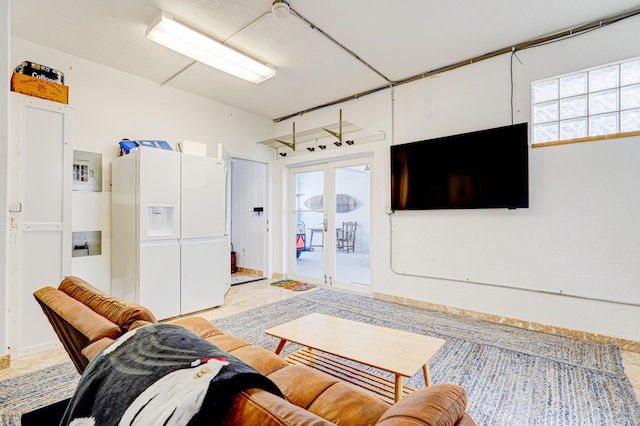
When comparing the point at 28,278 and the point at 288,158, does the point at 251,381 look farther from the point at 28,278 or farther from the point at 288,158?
the point at 288,158

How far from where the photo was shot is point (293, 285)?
5.04 metres

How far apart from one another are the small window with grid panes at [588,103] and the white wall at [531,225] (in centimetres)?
10

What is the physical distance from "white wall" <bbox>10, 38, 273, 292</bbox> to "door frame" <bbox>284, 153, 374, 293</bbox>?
1.88 meters

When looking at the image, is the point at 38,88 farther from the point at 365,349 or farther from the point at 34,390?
the point at 365,349

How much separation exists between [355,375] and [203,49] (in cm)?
324

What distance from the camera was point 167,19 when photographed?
2.62 meters

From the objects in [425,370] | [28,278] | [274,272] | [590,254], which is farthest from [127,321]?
[274,272]

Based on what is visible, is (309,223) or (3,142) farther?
(309,223)

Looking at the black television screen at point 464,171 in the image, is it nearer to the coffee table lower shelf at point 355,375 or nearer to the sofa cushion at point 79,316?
the coffee table lower shelf at point 355,375

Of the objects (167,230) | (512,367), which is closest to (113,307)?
(167,230)

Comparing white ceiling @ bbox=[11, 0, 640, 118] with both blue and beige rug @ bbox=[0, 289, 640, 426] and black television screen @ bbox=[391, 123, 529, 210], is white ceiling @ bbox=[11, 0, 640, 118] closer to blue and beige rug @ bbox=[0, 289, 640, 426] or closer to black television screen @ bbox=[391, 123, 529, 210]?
black television screen @ bbox=[391, 123, 529, 210]

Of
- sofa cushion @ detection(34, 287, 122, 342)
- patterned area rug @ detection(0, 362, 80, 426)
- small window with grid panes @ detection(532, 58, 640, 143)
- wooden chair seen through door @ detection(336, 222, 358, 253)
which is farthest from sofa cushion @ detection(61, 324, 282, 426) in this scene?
wooden chair seen through door @ detection(336, 222, 358, 253)

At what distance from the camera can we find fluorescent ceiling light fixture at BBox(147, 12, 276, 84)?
272 cm

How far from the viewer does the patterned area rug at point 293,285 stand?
487 cm
